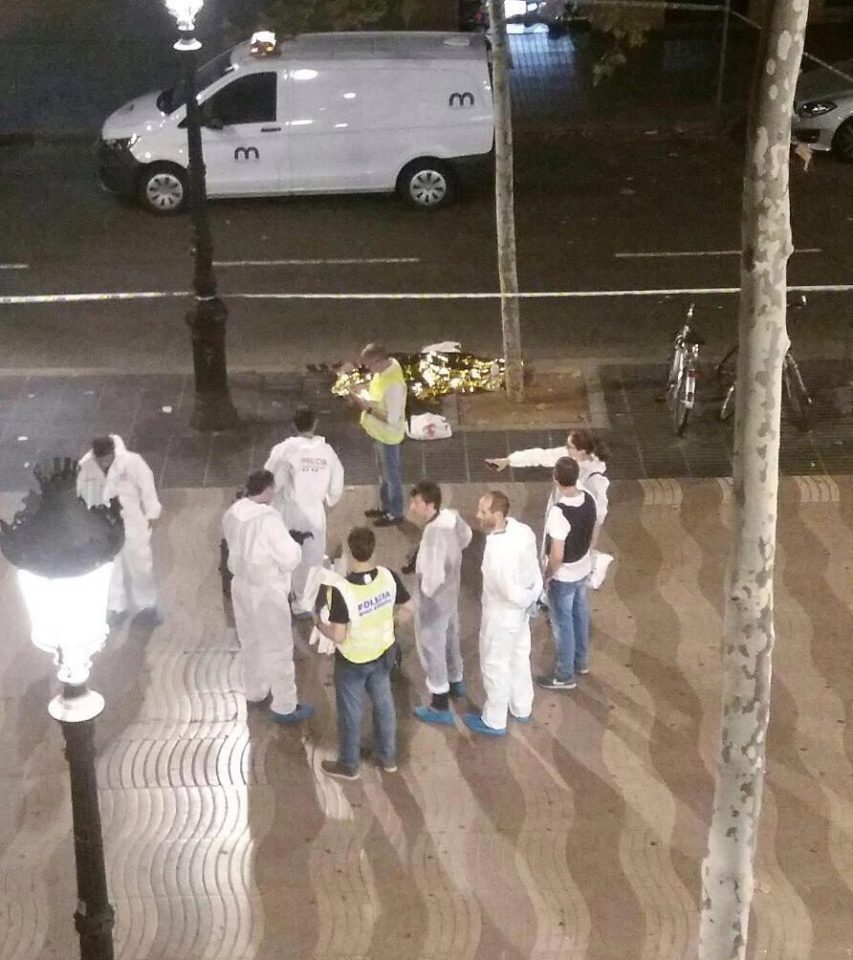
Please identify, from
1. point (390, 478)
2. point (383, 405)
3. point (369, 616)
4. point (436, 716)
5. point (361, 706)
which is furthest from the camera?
point (390, 478)

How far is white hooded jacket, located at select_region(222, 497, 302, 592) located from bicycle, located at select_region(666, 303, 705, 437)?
4556mm

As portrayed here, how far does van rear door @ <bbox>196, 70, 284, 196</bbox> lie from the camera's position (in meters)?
16.7

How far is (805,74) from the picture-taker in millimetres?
20375

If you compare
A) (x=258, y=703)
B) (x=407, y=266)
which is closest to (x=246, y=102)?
(x=407, y=266)

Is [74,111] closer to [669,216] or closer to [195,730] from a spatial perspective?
[669,216]

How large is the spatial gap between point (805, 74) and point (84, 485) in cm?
1458

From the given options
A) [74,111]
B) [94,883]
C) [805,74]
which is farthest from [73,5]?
[94,883]

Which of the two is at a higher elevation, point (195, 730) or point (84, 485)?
point (84, 485)

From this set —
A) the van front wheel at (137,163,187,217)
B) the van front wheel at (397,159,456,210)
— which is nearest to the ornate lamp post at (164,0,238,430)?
the van front wheel at (137,163,187,217)

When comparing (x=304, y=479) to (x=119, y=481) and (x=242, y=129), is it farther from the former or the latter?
(x=242, y=129)

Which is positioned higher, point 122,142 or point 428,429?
point 122,142

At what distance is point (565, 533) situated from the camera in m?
8.38

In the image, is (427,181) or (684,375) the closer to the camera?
(684,375)

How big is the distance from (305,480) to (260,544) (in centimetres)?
99
